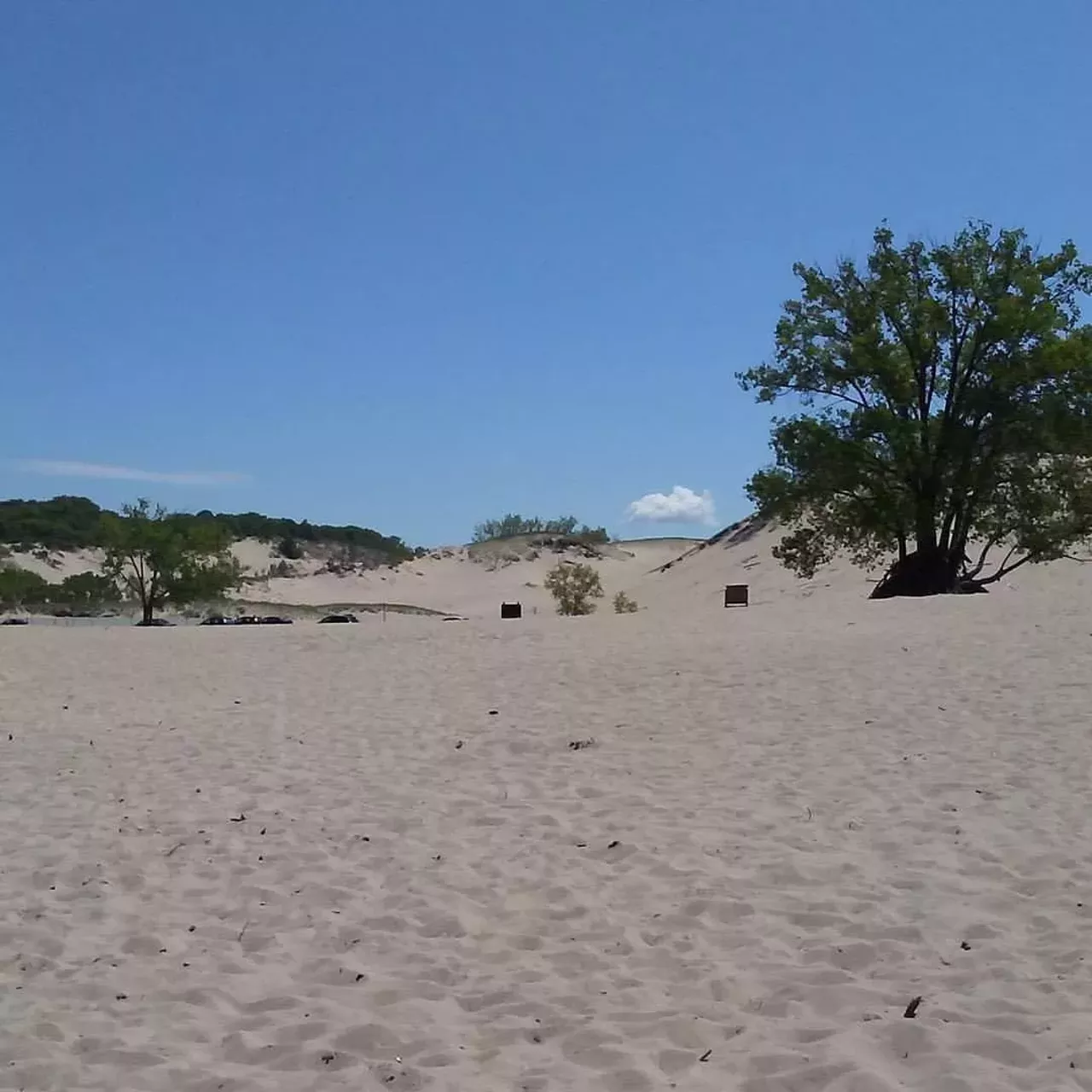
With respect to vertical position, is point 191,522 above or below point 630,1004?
above

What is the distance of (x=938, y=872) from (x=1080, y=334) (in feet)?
59.1

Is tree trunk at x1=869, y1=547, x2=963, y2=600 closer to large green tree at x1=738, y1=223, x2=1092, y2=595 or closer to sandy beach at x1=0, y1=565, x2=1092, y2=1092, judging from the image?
large green tree at x1=738, y1=223, x2=1092, y2=595

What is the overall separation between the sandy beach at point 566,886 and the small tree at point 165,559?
20.3m

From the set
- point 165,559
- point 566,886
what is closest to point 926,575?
point 566,886

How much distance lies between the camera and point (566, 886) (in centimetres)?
590

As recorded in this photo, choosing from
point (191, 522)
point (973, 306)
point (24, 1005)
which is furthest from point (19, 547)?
point (24, 1005)

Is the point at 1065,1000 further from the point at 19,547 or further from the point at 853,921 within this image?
the point at 19,547

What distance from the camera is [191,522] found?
34031 millimetres

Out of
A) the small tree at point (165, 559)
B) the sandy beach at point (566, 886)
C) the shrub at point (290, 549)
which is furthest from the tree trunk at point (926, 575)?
the shrub at point (290, 549)

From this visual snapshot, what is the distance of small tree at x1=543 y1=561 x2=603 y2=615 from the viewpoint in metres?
34.5

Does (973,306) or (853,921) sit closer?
(853,921)

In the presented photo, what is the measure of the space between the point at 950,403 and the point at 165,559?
20855mm

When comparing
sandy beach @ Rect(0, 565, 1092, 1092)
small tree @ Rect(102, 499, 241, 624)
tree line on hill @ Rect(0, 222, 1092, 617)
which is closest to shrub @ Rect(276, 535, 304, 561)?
small tree @ Rect(102, 499, 241, 624)

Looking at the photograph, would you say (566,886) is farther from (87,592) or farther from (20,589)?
(20,589)
